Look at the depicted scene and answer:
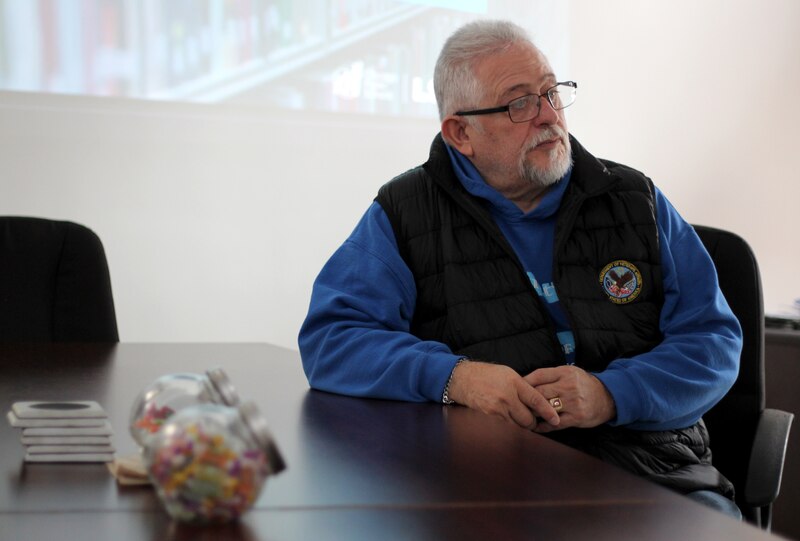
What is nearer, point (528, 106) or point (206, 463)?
point (206, 463)

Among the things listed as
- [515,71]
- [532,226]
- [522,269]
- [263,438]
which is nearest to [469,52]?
[515,71]

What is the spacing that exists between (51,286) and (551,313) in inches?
50.2

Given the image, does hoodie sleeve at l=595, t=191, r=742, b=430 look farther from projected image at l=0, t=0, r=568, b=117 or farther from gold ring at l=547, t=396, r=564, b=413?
projected image at l=0, t=0, r=568, b=117

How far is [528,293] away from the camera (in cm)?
189

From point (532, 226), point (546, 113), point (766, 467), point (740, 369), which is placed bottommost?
point (766, 467)

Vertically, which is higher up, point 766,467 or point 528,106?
point 528,106

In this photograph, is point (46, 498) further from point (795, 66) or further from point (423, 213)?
point (795, 66)

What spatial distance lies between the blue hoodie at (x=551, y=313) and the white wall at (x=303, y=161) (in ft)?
6.20

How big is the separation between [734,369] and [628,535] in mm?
1050

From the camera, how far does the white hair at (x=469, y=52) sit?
2.12 metres

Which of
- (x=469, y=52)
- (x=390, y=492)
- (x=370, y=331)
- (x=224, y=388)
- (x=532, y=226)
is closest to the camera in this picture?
(x=224, y=388)

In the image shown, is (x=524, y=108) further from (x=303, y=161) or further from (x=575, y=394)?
(x=303, y=161)

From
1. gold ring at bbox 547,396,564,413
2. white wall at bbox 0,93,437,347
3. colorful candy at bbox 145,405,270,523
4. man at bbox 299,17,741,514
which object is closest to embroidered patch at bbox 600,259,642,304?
man at bbox 299,17,741,514

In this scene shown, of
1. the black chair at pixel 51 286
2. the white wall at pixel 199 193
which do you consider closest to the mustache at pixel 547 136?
the black chair at pixel 51 286
